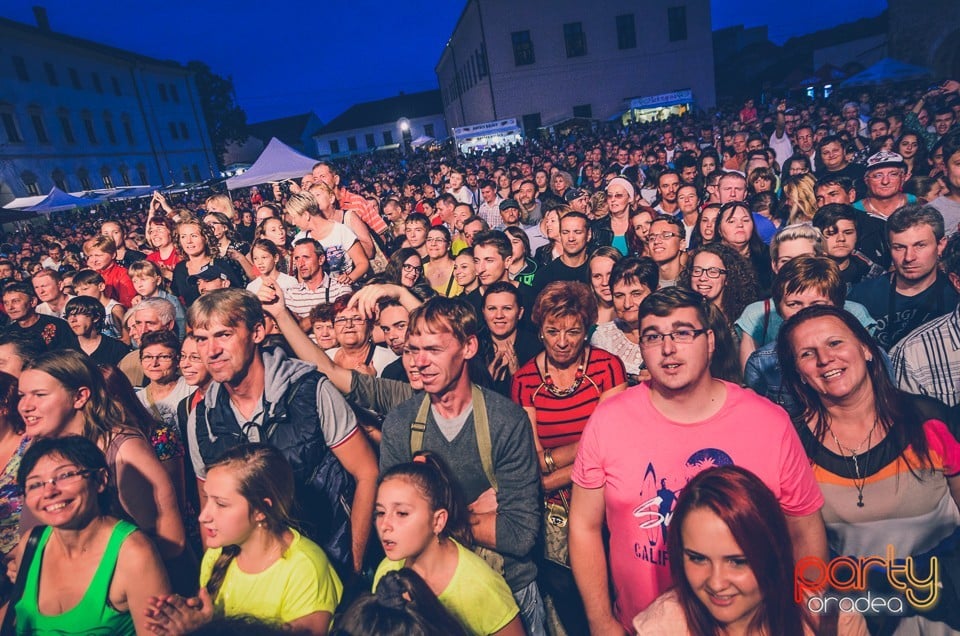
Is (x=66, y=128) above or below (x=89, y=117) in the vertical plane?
below

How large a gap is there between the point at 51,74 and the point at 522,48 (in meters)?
32.9

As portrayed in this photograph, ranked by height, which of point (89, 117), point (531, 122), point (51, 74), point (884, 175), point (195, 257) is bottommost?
point (884, 175)

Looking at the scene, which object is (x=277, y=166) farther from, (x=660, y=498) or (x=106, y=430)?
(x=660, y=498)

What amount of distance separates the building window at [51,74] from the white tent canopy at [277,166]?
3338 centimetres

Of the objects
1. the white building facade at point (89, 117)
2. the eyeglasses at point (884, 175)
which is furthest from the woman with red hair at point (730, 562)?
the white building facade at point (89, 117)

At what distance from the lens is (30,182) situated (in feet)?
110

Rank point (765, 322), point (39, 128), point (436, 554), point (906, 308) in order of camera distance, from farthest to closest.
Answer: point (39, 128) < point (765, 322) < point (906, 308) < point (436, 554)

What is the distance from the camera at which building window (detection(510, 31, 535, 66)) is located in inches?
1383

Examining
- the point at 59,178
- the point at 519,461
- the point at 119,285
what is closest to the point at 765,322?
the point at 519,461

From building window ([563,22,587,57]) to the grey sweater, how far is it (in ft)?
125

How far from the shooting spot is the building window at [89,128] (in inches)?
1556

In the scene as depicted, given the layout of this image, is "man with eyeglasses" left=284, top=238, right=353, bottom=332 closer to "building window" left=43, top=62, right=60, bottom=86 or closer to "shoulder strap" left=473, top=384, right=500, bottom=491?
"shoulder strap" left=473, top=384, right=500, bottom=491

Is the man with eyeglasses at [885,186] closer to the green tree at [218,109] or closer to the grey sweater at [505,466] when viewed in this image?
the grey sweater at [505,466]

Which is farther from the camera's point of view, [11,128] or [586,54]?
[586,54]
